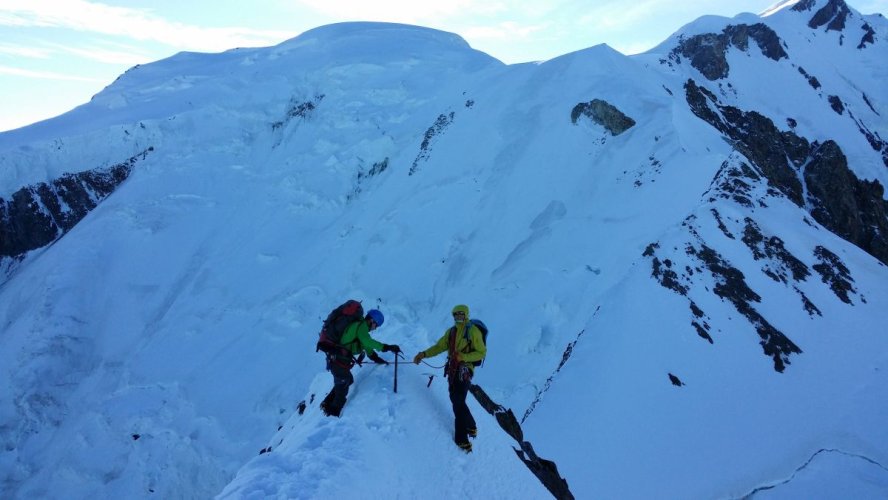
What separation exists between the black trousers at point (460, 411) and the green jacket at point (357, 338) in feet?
4.39

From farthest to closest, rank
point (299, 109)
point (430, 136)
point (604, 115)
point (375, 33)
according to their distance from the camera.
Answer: point (375, 33) < point (299, 109) < point (430, 136) < point (604, 115)

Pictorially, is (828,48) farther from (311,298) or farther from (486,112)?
(311,298)

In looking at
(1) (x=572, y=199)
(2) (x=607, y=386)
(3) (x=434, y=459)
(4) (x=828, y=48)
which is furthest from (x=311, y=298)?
(4) (x=828, y=48)

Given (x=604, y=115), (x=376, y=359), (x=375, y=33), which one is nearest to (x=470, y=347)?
(x=376, y=359)

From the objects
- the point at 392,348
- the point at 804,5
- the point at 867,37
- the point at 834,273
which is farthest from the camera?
the point at 867,37

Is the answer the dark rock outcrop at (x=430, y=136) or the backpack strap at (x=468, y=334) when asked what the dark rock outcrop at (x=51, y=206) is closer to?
the dark rock outcrop at (x=430, y=136)

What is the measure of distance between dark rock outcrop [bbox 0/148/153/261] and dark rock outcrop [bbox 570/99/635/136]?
89.6 ft

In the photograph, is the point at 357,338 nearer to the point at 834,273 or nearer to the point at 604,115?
the point at 834,273

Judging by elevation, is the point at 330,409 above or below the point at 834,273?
above

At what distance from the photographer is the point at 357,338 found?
7.52 m

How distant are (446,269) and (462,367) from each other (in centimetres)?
1786

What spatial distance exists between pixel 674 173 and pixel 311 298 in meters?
18.5

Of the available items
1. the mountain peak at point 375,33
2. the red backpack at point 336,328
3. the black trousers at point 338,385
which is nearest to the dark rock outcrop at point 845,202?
the mountain peak at point 375,33

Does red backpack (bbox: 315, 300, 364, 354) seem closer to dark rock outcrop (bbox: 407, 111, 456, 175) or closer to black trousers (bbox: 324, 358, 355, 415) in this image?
black trousers (bbox: 324, 358, 355, 415)
